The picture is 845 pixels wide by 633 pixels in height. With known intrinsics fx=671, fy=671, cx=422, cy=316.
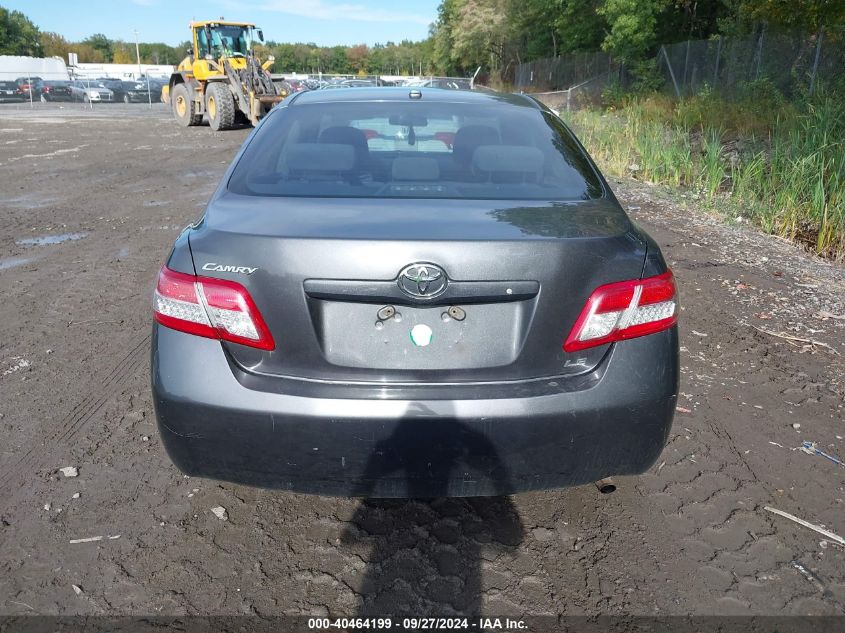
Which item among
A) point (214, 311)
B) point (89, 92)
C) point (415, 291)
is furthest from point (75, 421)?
point (89, 92)

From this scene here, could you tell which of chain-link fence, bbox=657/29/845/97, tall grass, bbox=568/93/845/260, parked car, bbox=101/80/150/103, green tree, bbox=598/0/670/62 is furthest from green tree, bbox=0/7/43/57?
tall grass, bbox=568/93/845/260

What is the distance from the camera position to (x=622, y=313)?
2.12 m

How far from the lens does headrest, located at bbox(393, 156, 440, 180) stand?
8.75 ft

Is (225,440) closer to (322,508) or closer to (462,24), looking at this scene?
(322,508)

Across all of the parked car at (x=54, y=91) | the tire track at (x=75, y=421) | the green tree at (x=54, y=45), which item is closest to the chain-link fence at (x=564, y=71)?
the parked car at (x=54, y=91)

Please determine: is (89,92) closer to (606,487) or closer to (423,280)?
(606,487)

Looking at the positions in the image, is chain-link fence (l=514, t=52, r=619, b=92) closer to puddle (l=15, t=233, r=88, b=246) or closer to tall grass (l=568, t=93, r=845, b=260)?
tall grass (l=568, t=93, r=845, b=260)

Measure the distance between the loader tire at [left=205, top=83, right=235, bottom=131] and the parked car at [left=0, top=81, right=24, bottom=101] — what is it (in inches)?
1106

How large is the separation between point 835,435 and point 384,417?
2.48m

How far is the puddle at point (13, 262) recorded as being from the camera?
6031mm

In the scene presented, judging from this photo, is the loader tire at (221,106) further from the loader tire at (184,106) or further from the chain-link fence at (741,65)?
the chain-link fence at (741,65)

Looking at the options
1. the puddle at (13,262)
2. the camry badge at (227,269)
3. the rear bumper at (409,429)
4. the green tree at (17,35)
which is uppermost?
the green tree at (17,35)

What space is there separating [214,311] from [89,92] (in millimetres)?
47245

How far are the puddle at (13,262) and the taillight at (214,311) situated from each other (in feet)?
15.8
